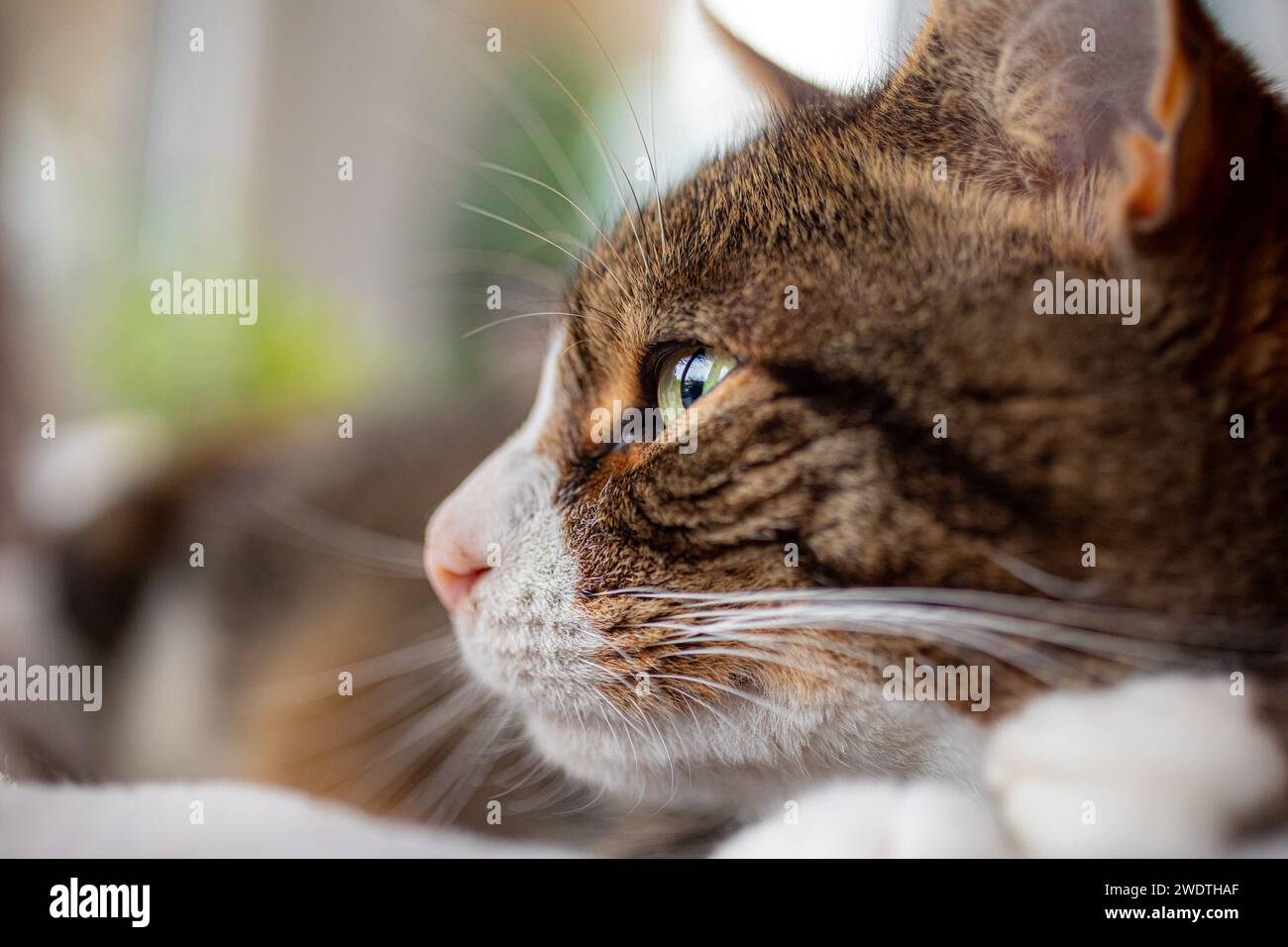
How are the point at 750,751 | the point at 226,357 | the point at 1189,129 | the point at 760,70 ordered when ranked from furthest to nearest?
1. the point at 226,357
2. the point at 760,70
3. the point at 750,751
4. the point at 1189,129

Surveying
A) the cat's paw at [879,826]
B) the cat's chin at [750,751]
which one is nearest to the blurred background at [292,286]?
the cat's chin at [750,751]

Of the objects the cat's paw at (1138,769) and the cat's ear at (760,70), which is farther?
the cat's ear at (760,70)

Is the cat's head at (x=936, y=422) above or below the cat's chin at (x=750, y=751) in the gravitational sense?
above

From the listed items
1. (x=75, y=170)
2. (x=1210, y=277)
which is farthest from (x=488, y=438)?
(x=1210, y=277)

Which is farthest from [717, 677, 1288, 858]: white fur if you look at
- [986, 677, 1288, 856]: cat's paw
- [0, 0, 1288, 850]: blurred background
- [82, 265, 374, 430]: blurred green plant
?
[82, 265, 374, 430]: blurred green plant

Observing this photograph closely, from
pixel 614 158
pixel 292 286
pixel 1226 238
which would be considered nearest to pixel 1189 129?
pixel 1226 238

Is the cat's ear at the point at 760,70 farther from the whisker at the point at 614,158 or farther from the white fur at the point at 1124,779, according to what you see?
the white fur at the point at 1124,779

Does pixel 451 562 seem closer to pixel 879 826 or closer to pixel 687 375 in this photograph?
pixel 687 375
